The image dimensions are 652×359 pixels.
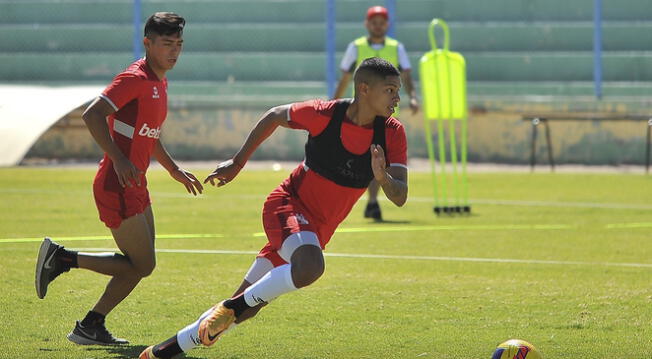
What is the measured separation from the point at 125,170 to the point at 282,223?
0.94 metres

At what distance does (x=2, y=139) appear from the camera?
1332 cm

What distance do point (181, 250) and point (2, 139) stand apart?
130 inches

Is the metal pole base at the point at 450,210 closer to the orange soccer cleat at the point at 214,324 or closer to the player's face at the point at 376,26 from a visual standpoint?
the player's face at the point at 376,26

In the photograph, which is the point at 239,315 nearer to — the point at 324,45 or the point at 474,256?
the point at 474,256

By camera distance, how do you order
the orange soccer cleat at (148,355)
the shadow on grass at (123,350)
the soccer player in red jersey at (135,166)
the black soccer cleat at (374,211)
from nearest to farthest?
the orange soccer cleat at (148,355), the shadow on grass at (123,350), the soccer player in red jersey at (135,166), the black soccer cleat at (374,211)

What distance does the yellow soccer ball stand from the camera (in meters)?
6.04

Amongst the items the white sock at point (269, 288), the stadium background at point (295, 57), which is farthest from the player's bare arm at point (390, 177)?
the stadium background at point (295, 57)

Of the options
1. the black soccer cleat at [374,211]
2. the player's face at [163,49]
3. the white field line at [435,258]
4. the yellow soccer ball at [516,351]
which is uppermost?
the player's face at [163,49]

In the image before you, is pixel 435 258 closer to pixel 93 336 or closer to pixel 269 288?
pixel 93 336

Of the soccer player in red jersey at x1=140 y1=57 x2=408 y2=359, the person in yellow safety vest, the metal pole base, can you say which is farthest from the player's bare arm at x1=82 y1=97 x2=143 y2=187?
the metal pole base

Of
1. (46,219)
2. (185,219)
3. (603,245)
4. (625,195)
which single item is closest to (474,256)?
(603,245)

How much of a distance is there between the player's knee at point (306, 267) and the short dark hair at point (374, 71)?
40.3 inches

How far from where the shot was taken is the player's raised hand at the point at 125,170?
669 centimetres

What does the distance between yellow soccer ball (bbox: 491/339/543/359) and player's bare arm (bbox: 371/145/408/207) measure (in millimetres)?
923
